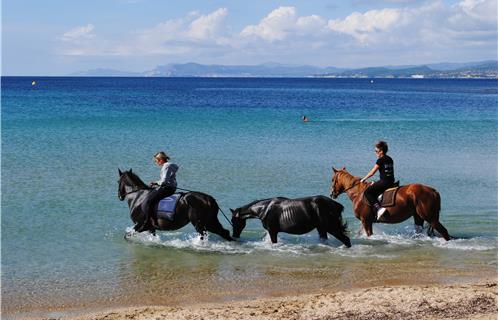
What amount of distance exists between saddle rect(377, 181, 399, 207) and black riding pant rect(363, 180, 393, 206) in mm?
115

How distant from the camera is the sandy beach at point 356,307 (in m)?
9.91

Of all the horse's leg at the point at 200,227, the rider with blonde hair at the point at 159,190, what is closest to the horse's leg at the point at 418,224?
the horse's leg at the point at 200,227

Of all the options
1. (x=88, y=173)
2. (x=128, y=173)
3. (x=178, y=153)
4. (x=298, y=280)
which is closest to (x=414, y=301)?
(x=298, y=280)

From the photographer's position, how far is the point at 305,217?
14.4 meters

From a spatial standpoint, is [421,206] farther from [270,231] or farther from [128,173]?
[128,173]

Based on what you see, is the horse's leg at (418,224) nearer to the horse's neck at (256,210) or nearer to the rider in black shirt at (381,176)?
the rider in black shirt at (381,176)

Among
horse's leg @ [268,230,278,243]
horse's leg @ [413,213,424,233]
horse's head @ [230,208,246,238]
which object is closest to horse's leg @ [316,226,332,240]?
horse's leg @ [268,230,278,243]

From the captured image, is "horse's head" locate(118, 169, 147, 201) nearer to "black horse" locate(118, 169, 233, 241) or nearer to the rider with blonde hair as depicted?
"black horse" locate(118, 169, 233, 241)

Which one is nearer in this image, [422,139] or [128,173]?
[128,173]

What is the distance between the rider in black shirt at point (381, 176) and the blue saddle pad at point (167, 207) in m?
4.38

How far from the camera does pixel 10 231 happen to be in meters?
16.0

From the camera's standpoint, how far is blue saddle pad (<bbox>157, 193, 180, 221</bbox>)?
14750 millimetres

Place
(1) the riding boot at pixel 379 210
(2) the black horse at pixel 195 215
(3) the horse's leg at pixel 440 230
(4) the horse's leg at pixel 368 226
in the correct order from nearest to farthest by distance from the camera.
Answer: (2) the black horse at pixel 195 215 → (3) the horse's leg at pixel 440 230 → (1) the riding boot at pixel 379 210 → (4) the horse's leg at pixel 368 226

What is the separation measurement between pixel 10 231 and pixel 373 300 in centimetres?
952
